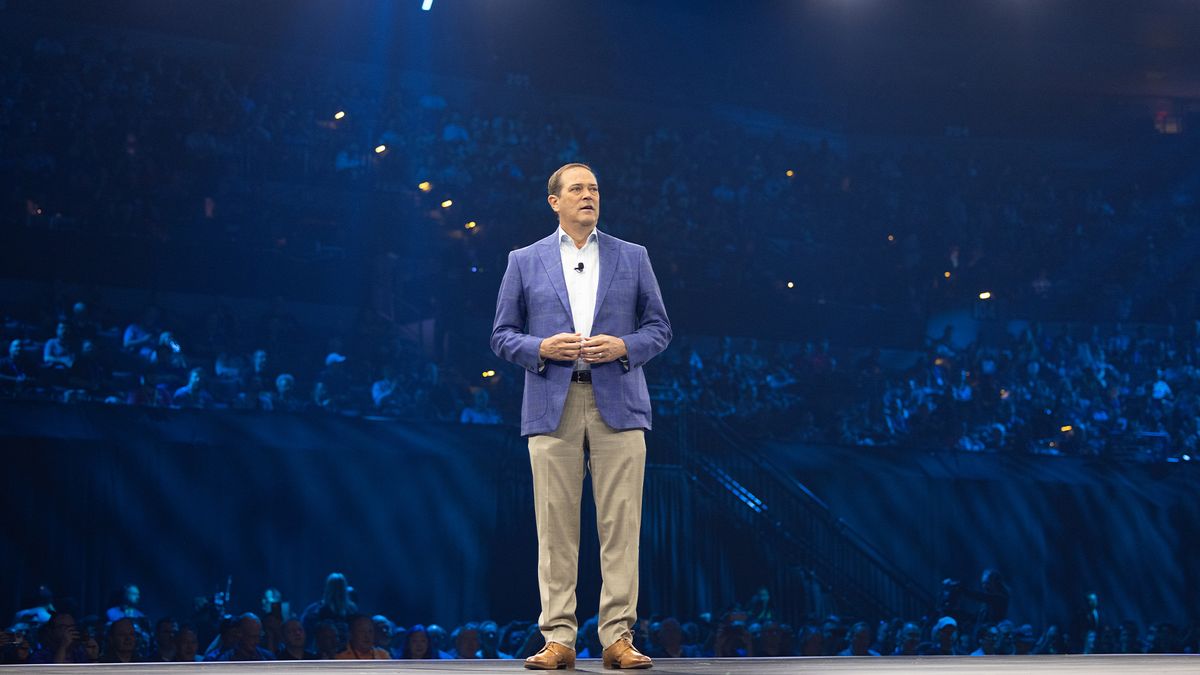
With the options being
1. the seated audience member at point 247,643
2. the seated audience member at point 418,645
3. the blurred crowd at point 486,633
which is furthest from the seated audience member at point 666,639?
the seated audience member at point 247,643

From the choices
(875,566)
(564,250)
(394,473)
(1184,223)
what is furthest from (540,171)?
(564,250)

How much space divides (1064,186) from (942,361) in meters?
2.55

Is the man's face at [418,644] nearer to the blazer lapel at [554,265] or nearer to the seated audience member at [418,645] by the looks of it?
the seated audience member at [418,645]

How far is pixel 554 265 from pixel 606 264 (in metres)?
0.12

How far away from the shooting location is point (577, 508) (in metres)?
2.62

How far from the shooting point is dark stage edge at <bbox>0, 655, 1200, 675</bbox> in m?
2.43

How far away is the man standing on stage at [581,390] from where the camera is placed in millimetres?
2514

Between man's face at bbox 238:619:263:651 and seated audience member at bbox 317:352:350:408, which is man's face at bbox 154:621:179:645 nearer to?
man's face at bbox 238:619:263:651

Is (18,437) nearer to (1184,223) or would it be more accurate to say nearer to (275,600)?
(275,600)

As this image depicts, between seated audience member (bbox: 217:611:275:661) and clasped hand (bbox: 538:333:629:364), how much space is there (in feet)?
14.2

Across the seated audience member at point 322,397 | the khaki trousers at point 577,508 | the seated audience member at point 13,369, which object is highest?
the seated audience member at point 13,369

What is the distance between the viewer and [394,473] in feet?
24.5

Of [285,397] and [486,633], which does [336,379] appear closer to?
[285,397]

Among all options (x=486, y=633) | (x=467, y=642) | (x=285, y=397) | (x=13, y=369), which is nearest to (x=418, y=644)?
(x=467, y=642)
